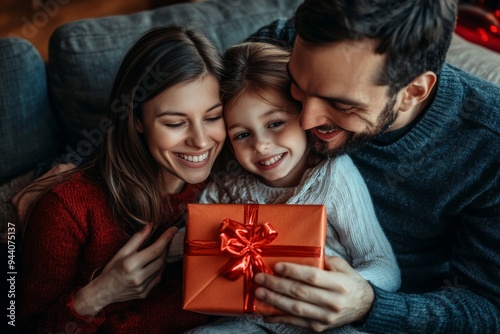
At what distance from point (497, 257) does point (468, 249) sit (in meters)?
0.08

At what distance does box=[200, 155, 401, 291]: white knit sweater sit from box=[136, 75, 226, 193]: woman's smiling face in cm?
19

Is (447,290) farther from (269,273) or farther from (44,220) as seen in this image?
(44,220)

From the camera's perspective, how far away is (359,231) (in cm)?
143

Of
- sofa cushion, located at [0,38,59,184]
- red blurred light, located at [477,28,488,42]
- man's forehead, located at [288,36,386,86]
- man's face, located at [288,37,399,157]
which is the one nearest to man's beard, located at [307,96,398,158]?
man's face, located at [288,37,399,157]

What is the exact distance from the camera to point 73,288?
59.6 inches

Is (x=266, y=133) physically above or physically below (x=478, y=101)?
below

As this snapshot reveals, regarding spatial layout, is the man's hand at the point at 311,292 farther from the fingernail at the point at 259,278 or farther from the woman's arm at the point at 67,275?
the woman's arm at the point at 67,275

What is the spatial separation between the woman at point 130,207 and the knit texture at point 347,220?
0.22 metres

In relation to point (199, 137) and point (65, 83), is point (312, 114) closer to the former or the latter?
point (199, 137)

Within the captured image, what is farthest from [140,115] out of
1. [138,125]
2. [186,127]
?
[186,127]

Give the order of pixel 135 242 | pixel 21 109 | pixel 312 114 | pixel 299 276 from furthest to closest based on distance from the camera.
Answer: pixel 21 109, pixel 135 242, pixel 312 114, pixel 299 276

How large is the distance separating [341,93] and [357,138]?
0.18 metres

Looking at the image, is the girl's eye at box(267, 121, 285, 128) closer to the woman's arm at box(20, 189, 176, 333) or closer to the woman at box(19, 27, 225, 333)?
the woman at box(19, 27, 225, 333)

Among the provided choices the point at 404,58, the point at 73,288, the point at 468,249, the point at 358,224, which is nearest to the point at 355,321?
the point at 358,224
